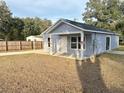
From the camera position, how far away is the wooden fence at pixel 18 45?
2306 cm

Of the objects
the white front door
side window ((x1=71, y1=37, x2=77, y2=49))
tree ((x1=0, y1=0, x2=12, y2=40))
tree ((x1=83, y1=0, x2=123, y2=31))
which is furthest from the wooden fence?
tree ((x1=83, y1=0, x2=123, y2=31))

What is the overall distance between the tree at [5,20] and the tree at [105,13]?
21.4m

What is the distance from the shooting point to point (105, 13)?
39625mm

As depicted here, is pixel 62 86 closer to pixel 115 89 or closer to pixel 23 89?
pixel 23 89

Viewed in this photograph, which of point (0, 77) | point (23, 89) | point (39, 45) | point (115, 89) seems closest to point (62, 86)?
point (23, 89)

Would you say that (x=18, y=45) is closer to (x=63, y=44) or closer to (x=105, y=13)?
(x=63, y=44)

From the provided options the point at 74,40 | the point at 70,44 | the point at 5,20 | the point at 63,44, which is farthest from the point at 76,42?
the point at 5,20

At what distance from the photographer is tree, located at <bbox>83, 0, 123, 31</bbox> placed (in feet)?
127

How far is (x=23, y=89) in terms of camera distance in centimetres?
572

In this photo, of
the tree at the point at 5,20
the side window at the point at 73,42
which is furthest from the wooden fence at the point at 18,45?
the tree at the point at 5,20

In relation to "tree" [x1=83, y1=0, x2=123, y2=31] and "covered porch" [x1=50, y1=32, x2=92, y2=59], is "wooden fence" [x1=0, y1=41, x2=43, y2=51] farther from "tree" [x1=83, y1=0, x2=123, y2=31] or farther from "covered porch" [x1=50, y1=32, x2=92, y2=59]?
"tree" [x1=83, y1=0, x2=123, y2=31]

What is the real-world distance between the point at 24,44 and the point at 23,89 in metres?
20.4

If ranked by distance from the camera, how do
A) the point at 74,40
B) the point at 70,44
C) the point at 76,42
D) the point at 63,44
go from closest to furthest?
the point at 76,42
the point at 74,40
the point at 70,44
the point at 63,44

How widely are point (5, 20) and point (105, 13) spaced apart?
26.0 metres
